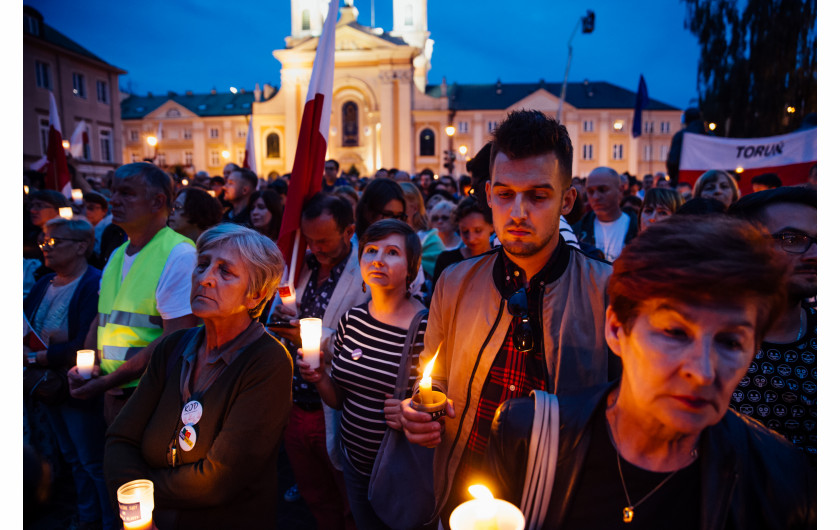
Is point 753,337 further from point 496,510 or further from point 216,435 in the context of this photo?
point 216,435

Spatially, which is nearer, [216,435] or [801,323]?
[801,323]

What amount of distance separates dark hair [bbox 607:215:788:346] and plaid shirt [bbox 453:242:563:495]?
27.6 inches

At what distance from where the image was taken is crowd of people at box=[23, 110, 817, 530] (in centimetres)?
118

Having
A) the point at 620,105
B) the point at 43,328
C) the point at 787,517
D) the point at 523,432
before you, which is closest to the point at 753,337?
the point at 787,517

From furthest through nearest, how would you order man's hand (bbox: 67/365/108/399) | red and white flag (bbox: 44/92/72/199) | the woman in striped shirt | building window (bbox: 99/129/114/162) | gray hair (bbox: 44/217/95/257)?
building window (bbox: 99/129/114/162) → red and white flag (bbox: 44/92/72/199) → gray hair (bbox: 44/217/95/257) → man's hand (bbox: 67/365/108/399) → the woman in striped shirt

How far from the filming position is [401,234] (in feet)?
9.23

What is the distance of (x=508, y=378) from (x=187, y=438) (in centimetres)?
138

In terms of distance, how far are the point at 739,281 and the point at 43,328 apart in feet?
14.5

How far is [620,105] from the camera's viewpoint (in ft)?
182

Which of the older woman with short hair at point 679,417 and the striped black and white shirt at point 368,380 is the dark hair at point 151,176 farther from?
the older woman with short hair at point 679,417

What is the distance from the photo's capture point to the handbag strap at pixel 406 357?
8.30 feet

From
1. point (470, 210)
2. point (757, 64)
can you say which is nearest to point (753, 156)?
point (470, 210)

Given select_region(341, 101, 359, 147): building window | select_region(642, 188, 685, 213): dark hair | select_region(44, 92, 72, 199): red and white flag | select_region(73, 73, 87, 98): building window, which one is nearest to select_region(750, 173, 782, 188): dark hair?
select_region(642, 188, 685, 213): dark hair

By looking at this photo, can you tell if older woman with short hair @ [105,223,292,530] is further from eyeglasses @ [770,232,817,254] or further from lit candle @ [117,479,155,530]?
eyeglasses @ [770,232,817,254]
